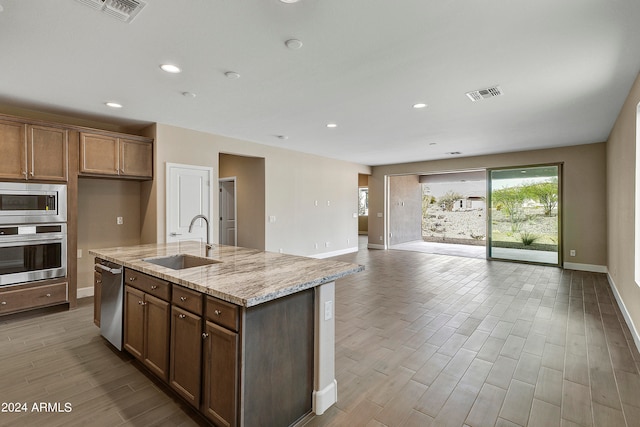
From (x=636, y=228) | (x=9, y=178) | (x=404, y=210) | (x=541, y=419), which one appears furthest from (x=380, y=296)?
(x=404, y=210)

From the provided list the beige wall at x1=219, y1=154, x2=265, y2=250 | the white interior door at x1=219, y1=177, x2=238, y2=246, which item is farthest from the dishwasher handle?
the white interior door at x1=219, y1=177, x2=238, y2=246

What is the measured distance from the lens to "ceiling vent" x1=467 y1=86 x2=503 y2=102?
3.34m

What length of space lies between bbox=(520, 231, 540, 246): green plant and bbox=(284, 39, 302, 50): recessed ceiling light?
7039mm

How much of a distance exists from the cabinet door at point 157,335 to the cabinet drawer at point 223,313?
534mm

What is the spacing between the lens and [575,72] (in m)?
2.96

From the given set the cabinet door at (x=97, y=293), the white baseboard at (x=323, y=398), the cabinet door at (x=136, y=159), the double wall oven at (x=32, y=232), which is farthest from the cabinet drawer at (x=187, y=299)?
the cabinet door at (x=136, y=159)

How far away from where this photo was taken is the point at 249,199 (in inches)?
265

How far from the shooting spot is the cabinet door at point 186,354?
1.86 meters

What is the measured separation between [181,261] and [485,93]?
12.2ft

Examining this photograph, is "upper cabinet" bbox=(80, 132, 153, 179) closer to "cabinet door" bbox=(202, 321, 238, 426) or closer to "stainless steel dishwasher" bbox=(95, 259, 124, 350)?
"stainless steel dishwasher" bbox=(95, 259, 124, 350)

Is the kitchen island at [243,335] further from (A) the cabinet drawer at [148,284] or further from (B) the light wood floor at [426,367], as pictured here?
(B) the light wood floor at [426,367]

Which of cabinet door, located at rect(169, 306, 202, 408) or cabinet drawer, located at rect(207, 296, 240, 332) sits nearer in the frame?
cabinet drawer, located at rect(207, 296, 240, 332)

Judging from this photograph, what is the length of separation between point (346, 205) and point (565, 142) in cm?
505

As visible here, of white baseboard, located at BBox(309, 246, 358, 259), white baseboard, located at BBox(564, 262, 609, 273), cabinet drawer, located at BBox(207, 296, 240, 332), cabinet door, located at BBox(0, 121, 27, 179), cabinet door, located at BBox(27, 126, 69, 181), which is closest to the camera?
cabinet drawer, located at BBox(207, 296, 240, 332)
